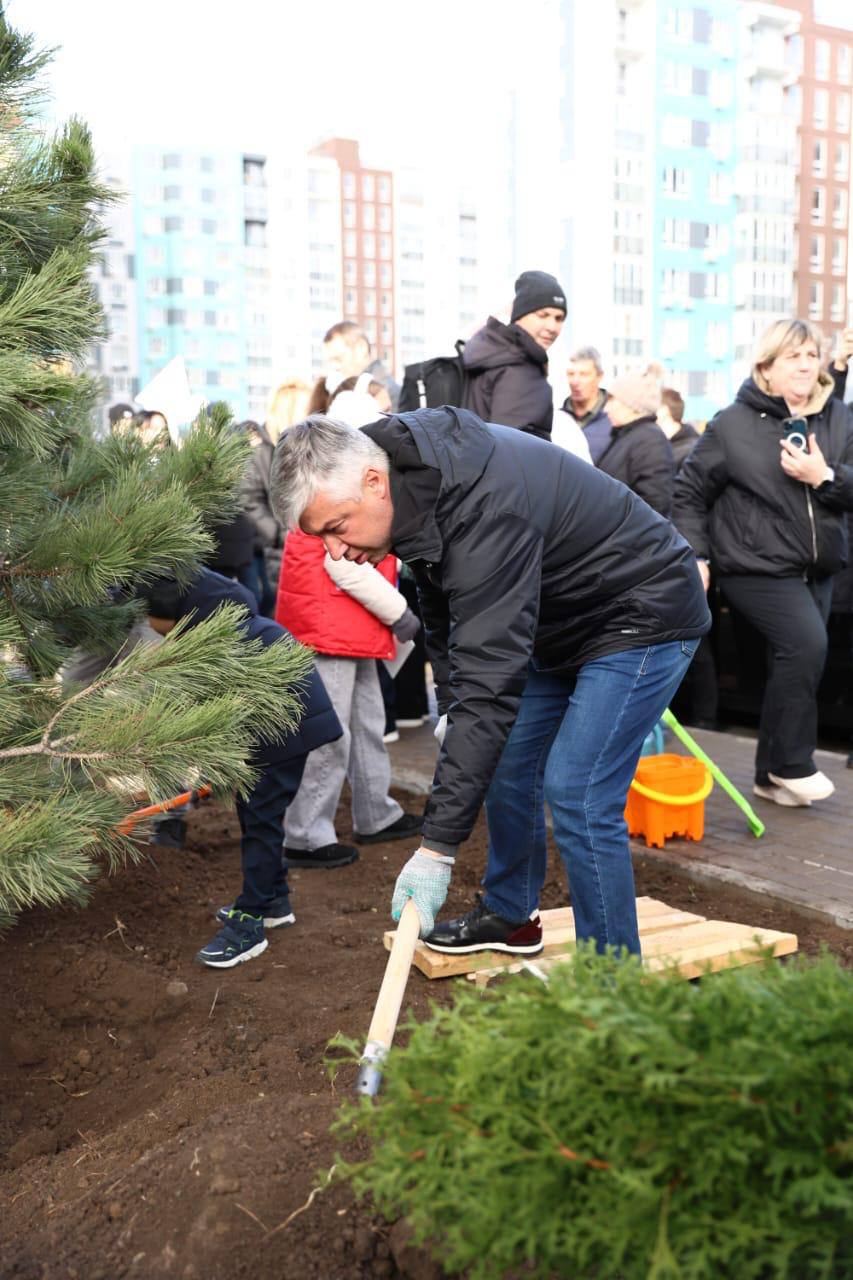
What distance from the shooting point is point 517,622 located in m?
2.46

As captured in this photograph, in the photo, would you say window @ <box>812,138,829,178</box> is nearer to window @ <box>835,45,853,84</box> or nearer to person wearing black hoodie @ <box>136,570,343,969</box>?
window @ <box>835,45,853,84</box>

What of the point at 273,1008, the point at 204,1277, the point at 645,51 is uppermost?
the point at 645,51

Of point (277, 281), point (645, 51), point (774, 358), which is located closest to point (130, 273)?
point (277, 281)

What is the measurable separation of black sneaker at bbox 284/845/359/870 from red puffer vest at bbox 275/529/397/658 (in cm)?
77

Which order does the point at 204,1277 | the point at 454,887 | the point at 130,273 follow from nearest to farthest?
Result: the point at 204,1277, the point at 454,887, the point at 130,273

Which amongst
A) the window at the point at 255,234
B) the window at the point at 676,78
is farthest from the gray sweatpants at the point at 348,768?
the window at the point at 255,234

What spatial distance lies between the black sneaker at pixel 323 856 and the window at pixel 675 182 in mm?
52163

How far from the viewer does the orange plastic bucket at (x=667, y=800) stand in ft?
15.0

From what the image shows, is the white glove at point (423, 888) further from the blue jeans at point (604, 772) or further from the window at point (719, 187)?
the window at point (719, 187)

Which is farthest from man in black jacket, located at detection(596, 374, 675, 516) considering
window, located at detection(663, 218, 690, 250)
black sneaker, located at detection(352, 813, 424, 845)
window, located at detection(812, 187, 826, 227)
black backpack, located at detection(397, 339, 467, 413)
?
window, located at detection(812, 187, 826, 227)

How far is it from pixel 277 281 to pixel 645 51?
38153 mm

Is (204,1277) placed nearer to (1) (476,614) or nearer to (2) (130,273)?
(1) (476,614)

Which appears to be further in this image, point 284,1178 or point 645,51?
point 645,51

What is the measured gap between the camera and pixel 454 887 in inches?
166
